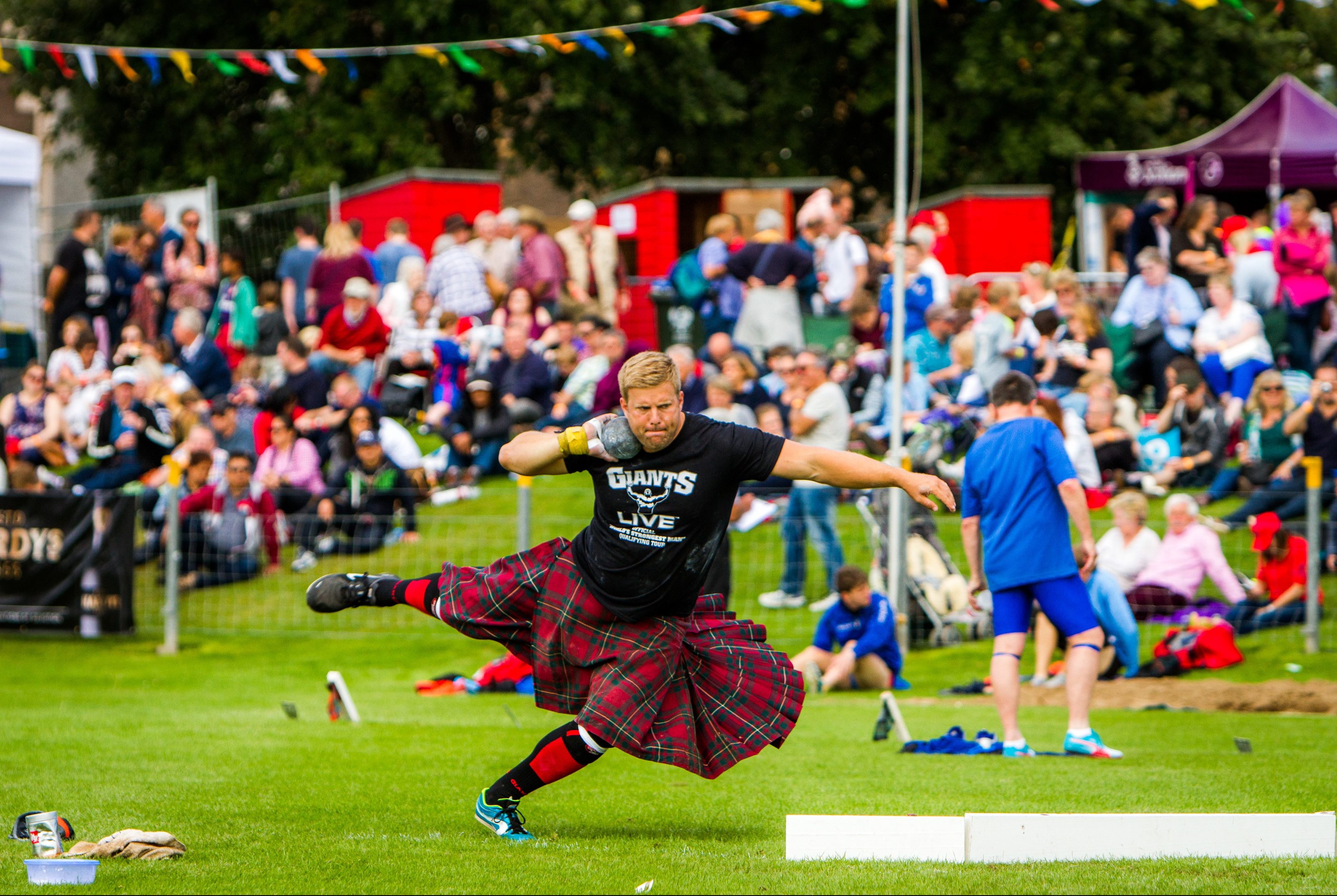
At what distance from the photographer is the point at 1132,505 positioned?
1016cm

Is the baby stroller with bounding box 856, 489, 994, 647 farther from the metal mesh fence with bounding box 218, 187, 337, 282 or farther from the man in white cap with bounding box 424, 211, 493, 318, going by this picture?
the metal mesh fence with bounding box 218, 187, 337, 282

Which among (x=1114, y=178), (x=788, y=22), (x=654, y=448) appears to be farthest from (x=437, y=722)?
(x=788, y=22)

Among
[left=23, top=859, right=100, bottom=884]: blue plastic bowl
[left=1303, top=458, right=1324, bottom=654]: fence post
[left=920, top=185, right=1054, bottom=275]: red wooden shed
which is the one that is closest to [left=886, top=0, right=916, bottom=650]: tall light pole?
[left=1303, top=458, right=1324, bottom=654]: fence post

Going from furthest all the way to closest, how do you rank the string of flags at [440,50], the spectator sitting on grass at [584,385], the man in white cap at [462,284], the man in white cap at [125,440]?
the man in white cap at [462,284]
the man in white cap at [125,440]
the spectator sitting on grass at [584,385]
the string of flags at [440,50]

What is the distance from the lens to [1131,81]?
23234 mm

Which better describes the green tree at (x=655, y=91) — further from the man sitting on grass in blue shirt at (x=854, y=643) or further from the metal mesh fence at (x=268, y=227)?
the man sitting on grass in blue shirt at (x=854, y=643)

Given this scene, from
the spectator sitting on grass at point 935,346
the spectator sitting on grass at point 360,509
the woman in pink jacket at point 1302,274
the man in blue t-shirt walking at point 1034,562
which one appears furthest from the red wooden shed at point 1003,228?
the man in blue t-shirt walking at point 1034,562

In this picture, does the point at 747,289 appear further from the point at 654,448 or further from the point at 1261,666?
the point at 654,448

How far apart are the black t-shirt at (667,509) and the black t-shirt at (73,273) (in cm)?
1270

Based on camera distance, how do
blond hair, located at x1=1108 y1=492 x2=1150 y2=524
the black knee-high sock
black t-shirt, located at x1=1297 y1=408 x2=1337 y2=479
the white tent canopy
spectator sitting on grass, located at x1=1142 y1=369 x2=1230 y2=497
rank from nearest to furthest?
the black knee-high sock, blond hair, located at x1=1108 y1=492 x2=1150 y2=524, black t-shirt, located at x1=1297 y1=408 x2=1337 y2=479, spectator sitting on grass, located at x1=1142 y1=369 x2=1230 y2=497, the white tent canopy

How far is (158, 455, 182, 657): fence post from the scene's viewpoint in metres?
11.3

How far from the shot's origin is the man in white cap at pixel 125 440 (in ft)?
44.2

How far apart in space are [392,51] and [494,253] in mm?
2229

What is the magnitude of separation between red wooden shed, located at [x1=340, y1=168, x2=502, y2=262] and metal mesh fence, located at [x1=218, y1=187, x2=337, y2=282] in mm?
853
